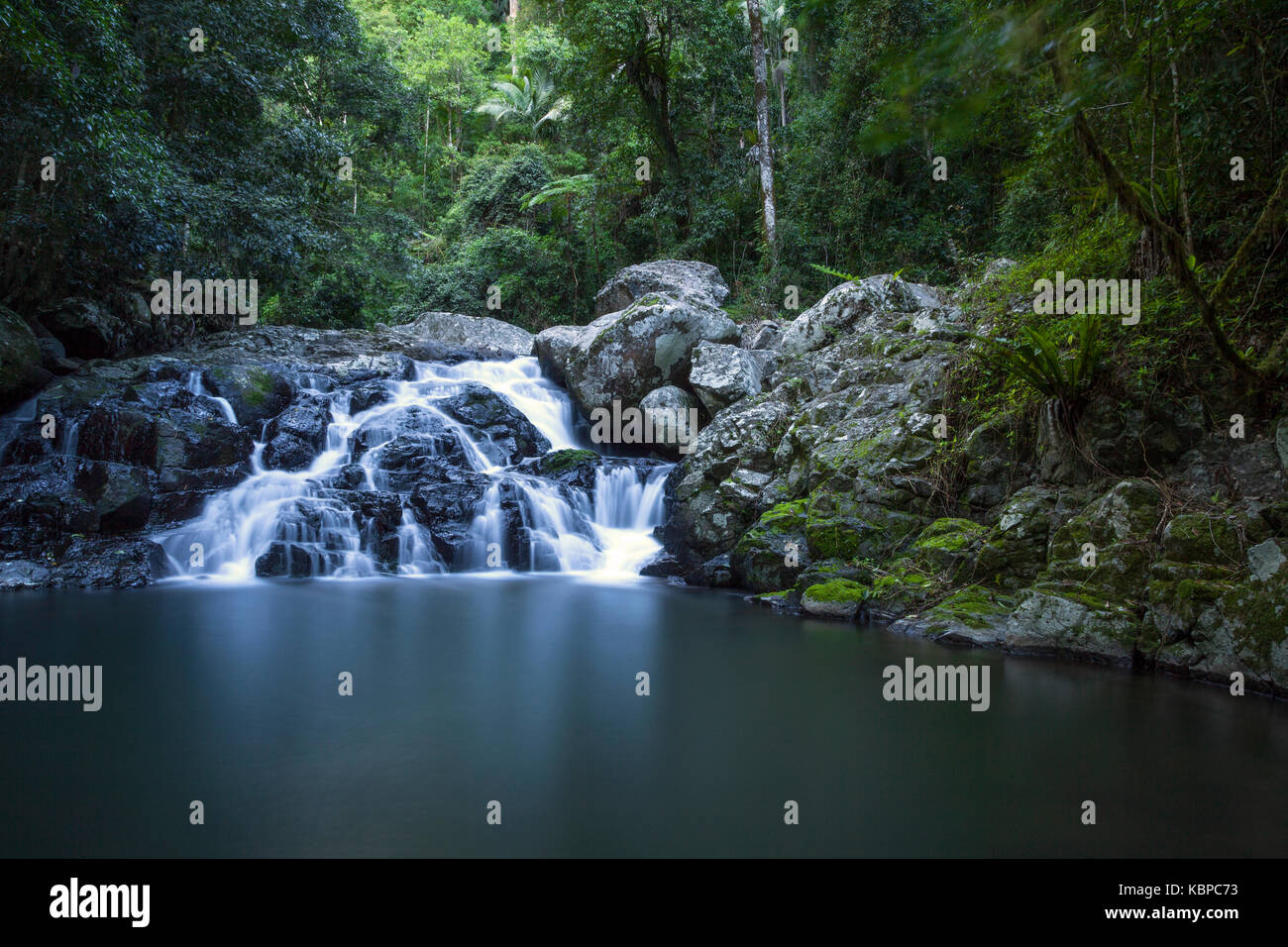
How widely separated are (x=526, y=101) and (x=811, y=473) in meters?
27.0

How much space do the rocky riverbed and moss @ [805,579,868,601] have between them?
2cm

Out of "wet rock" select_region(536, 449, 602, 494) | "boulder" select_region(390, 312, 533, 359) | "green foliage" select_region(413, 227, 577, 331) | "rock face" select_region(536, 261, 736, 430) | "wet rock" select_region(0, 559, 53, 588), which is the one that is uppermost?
"green foliage" select_region(413, 227, 577, 331)

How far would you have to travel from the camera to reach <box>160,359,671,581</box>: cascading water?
35.6 ft

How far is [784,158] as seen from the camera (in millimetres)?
21078

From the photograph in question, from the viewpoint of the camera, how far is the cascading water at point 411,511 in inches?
427

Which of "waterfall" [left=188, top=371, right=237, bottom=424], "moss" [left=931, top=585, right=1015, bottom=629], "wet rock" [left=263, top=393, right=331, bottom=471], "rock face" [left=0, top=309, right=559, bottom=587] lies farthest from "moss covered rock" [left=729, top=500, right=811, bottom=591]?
"waterfall" [left=188, top=371, right=237, bottom=424]

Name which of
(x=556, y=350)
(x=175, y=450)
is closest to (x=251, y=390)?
(x=175, y=450)

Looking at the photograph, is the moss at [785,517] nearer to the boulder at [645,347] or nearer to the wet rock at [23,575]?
the boulder at [645,347]

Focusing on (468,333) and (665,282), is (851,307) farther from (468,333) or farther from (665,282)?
(468,333)

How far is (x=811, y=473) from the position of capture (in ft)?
30.7

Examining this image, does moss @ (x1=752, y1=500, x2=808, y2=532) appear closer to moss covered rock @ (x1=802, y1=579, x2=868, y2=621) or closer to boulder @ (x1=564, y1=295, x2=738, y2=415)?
moss covered rock @ (x1=802, y1=579, x2=868, y2=621)

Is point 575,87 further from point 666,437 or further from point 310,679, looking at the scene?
point 310,679

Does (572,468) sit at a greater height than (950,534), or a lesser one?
greater

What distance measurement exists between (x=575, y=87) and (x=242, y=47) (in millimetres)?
9766
